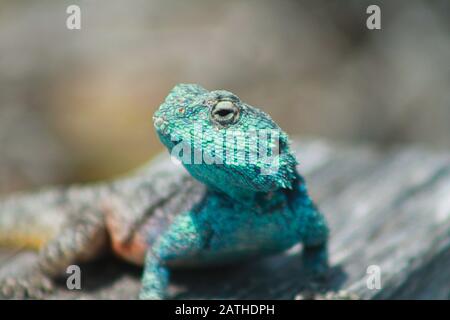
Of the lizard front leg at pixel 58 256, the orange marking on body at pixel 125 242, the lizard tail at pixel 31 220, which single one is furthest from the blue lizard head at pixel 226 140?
the lizard tail at pixel 31 220

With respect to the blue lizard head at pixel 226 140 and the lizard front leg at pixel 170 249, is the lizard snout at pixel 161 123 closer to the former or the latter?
the blue lizard head at pixel 226 140

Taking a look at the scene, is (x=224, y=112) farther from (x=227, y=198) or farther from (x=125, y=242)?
(x=125, y=242)

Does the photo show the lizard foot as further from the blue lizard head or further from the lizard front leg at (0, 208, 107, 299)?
the blue lizard head

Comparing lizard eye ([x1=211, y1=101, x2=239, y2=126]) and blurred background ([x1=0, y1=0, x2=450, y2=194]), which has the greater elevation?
blurred background ([x1=0, y1=0, x2=450, y2=194])

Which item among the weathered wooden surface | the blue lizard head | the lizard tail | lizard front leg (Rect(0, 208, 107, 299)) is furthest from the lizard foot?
the blue lizard head

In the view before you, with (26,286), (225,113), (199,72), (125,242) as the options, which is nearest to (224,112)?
(225,113)

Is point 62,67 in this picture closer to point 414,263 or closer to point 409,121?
point 409,121
